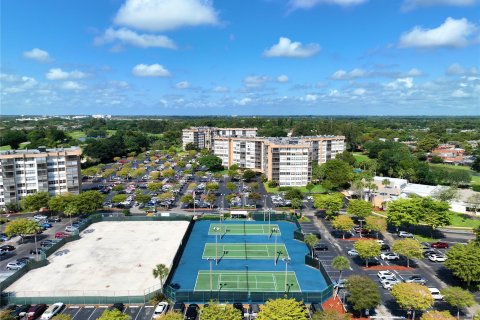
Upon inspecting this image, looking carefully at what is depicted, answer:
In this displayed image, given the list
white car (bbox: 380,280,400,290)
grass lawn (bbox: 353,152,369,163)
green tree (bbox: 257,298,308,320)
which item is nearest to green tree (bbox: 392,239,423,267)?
white car (bbox: 380,280,400,290)

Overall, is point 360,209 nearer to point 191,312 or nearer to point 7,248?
point 191,312

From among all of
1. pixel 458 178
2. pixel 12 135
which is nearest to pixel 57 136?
pixel 12 135

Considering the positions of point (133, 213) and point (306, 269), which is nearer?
point (306, 269)

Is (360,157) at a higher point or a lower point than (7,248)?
higher

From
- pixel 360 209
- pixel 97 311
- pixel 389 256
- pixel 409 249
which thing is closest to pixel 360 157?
pixel 360 209

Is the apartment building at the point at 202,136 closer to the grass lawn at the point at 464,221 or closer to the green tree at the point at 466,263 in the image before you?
the grass lawn at the point at 464,221

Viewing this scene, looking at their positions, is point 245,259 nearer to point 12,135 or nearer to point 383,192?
point 383,192
